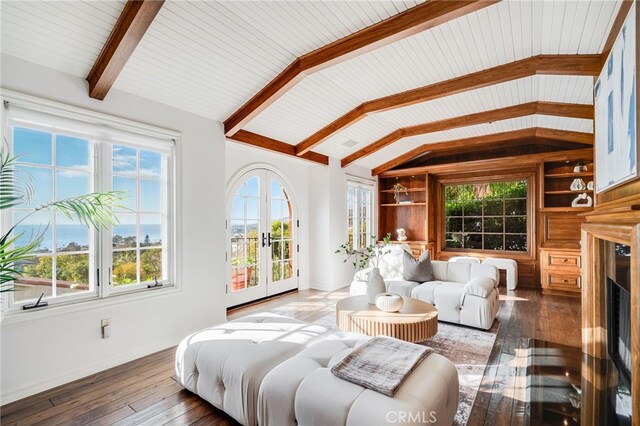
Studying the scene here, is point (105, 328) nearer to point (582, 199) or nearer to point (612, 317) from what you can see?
point (612, 317)

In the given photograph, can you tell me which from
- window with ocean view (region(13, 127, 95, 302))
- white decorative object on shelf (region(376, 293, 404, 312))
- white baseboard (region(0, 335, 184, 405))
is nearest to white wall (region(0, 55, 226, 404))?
white baseboard (region(0, 335, 184, 405))

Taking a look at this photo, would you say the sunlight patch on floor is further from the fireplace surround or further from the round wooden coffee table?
the round wooden coffee table

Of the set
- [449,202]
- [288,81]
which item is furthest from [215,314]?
[449,202]

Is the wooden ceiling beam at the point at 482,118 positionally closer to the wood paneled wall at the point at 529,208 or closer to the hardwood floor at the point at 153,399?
the wood paneled wall at the point at 529,208

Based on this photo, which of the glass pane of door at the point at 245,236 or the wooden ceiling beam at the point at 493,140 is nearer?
the glass pane of door at the point at 245,236

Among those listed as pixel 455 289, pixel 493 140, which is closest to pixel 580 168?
pixel 493 140

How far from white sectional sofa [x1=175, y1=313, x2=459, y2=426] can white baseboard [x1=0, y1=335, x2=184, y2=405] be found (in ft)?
2.94

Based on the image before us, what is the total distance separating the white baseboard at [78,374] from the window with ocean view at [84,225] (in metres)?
0.60

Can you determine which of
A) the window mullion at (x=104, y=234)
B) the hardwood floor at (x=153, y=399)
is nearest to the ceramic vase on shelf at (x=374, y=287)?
the hardwood floor at (x=153, y=399)

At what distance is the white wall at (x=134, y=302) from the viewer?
231cm

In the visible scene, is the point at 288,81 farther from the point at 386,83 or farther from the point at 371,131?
the point at 371,131

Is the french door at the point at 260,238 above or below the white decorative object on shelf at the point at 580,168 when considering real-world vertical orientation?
below

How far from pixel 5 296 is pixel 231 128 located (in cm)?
257

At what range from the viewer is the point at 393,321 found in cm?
271
